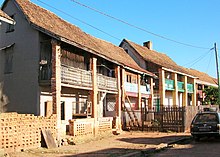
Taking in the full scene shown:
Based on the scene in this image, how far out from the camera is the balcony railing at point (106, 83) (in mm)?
23177

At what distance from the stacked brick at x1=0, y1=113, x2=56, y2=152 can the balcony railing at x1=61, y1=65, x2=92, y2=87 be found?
11.4 feet

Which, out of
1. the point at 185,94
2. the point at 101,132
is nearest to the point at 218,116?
the point at 101,132

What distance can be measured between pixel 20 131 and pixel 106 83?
10694 millimetres

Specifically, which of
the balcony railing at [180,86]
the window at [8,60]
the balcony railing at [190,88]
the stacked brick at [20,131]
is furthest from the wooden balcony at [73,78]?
the balcony railing at [190,88]

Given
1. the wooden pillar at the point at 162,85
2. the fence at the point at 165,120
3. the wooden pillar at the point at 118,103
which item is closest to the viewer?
the fence at the point at 165,120

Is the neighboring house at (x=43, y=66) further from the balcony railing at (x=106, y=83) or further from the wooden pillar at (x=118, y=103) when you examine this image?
the wooden pillar at (x=118, y=103)

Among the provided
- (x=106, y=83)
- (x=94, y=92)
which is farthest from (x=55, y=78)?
(x=106, y=83)

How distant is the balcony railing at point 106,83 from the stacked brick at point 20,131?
7502 millimetres

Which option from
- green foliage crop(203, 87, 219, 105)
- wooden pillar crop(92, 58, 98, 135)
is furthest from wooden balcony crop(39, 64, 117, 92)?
green foliage crop(203, 87, 219, 105)

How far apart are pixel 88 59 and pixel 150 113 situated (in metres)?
6.44

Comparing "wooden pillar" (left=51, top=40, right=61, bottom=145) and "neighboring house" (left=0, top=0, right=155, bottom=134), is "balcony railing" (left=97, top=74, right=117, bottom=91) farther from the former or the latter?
"wooden pillar" (left=51, top=40, right=61, bottom=145)

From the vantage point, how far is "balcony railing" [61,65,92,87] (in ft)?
61.9

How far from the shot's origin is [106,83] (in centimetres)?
2400

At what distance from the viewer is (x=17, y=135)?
550 inches
